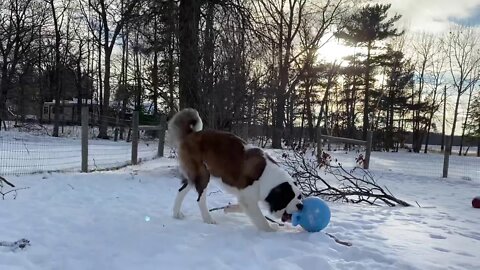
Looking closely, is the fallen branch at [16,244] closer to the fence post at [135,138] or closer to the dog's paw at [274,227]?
the dog's paw at [274,227]

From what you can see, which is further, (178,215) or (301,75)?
(301,75)

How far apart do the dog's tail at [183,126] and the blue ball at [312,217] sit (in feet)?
5.64

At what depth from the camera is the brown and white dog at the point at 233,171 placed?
4.56m

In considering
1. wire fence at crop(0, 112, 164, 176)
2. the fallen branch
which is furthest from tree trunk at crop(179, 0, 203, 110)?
the fallen branch

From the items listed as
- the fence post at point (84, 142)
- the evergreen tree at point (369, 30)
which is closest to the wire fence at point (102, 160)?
the fence post at point (84, 142)

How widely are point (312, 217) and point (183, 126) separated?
2.00 m

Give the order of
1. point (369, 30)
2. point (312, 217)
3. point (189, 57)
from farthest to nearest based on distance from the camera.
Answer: point (369, 30)
point (189, 57)
point (312, 217)

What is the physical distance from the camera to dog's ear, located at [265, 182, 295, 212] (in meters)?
4.54

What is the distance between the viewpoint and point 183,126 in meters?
5.20

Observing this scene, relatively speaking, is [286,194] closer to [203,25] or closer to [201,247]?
[201,247]

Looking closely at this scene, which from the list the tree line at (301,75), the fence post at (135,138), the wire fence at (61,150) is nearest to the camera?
the wire fence at (61,150)

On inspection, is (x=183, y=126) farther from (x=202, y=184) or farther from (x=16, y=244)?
(x=16, y=244)

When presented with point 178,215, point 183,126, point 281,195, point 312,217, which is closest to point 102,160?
point 183,126

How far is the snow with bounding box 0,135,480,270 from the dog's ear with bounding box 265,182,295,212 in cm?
31
